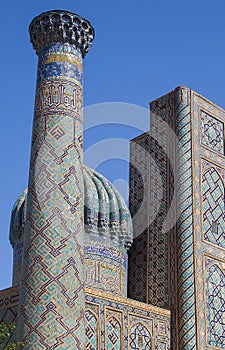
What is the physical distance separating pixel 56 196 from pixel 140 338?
248cm

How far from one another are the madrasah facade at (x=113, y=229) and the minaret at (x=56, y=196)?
0.04ft

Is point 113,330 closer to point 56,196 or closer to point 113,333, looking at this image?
point 113,333

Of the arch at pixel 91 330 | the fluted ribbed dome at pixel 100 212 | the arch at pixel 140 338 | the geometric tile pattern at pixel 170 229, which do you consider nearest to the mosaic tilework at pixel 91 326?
the arch at pixel 91 330

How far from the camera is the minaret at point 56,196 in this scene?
22.5 ft

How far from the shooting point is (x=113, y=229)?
9914 millimetres

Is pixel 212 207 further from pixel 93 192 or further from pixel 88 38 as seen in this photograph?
pixel 88 38

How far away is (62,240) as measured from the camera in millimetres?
7148

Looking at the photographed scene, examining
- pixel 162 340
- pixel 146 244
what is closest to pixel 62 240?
pixel 162 340

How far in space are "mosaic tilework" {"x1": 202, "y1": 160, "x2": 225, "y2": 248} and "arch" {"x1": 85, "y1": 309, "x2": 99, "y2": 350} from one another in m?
2.54

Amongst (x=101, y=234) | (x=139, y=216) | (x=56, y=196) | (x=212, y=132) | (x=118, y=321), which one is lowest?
(x=118, y=321)

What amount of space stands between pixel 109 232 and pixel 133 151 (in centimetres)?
209

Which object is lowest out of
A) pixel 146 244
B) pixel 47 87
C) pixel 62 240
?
pixel 62 240

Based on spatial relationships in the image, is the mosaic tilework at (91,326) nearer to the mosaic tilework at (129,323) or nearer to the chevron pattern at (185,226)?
the mosaic tilework at (129,323)

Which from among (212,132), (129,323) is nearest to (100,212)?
(129,323)
